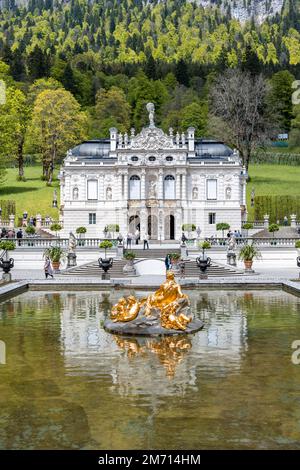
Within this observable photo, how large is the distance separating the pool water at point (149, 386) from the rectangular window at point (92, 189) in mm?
44254

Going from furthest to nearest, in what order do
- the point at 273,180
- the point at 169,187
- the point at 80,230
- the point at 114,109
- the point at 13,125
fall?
the point at 114,109 → the point at 273,180 → the point at 13,125 → the point at 169,187 → the point at 80,230

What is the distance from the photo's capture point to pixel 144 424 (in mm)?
11148

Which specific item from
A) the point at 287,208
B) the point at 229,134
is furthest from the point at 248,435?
the point at 229,134

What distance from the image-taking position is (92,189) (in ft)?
219

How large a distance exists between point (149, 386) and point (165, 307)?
19.4 feet

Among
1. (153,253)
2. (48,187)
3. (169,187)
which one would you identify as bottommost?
(153,253)

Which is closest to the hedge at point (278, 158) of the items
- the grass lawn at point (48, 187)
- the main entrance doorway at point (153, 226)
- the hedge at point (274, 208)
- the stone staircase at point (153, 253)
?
the grass lawn at point (48, 187)

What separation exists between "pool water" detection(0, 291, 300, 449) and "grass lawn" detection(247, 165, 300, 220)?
5763cm

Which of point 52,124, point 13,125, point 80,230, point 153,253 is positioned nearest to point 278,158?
point 52,124

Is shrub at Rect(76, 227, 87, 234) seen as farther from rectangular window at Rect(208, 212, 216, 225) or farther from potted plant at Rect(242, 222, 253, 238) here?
potted plant at Rect(242, 222, 253, 238)

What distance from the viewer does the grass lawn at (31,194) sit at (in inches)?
3004

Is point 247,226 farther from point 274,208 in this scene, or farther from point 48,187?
point 48,187

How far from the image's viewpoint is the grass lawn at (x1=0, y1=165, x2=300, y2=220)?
76875mm

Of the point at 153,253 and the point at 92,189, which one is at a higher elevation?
the point at 92,189
